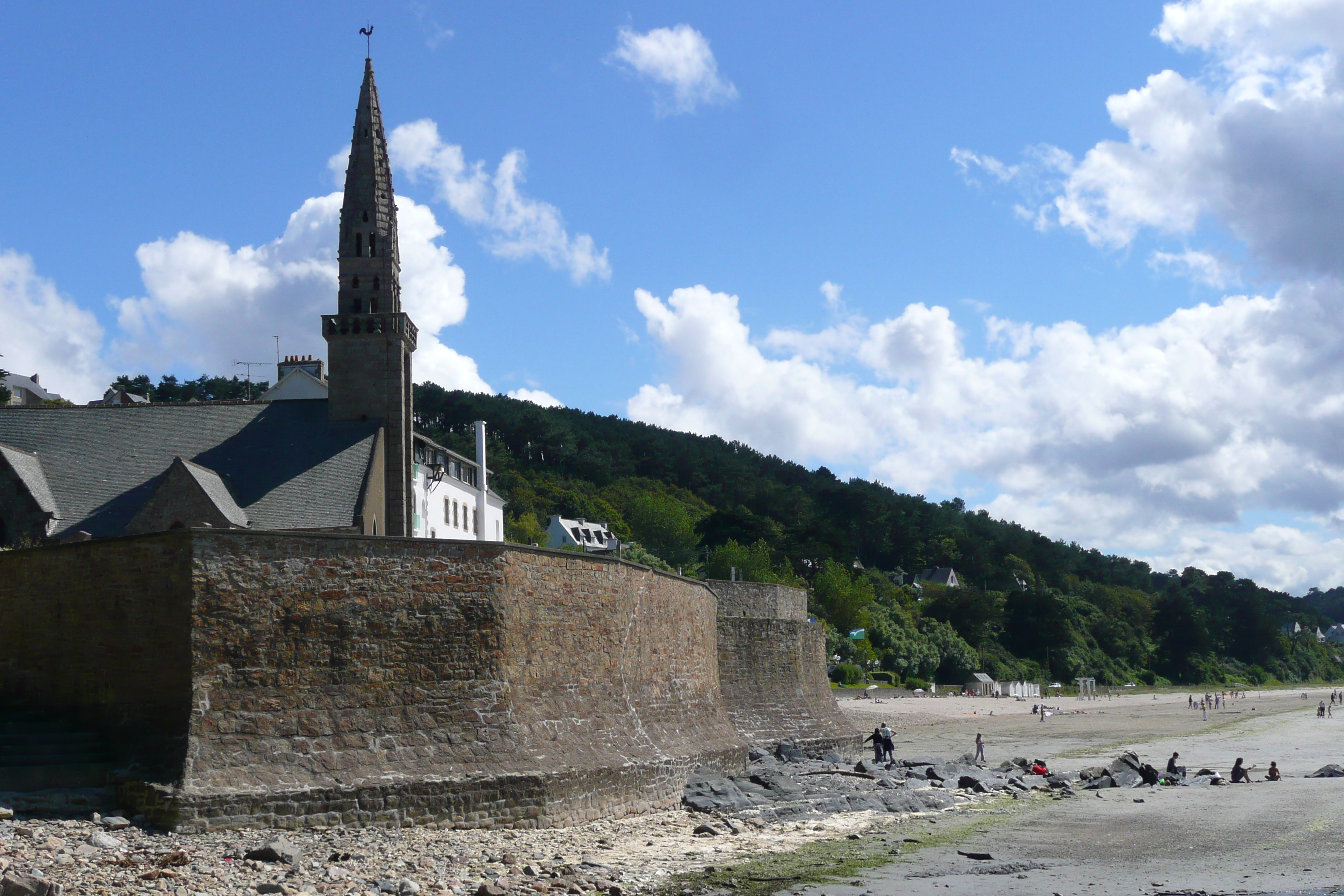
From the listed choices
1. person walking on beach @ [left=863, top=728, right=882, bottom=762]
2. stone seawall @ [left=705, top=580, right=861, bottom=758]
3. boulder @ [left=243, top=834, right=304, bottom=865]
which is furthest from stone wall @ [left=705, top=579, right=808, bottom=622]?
boulder @ [left=243, top=834, right=304, bottom=865]

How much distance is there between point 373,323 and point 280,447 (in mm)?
5081

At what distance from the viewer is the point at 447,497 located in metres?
46.8

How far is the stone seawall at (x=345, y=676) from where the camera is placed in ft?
51.1

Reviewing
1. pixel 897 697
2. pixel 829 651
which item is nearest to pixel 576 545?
pixel 829 651

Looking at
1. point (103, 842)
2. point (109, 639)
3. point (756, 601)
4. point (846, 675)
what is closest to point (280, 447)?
point (756, 601)

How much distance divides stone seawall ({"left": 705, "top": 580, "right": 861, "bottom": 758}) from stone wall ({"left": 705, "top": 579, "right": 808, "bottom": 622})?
3 cm

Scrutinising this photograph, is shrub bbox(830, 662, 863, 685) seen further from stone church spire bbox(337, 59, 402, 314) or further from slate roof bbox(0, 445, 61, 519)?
slate roof bbox(0, 445, 61, 519)

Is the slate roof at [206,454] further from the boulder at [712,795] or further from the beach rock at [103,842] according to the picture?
the beach rock at [103,842]

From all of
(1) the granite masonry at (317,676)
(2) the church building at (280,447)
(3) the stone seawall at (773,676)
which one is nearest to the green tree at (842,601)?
(3) the stone seawall at (773,676)

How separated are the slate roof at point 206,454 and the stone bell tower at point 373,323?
0.94 metres

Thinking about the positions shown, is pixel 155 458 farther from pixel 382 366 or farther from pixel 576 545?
pixel 576 545

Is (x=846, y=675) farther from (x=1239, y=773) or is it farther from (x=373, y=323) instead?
(x=373, y=323)

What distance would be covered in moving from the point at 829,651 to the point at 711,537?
2392cm

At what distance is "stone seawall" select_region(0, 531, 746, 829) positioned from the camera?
51.1 feet
